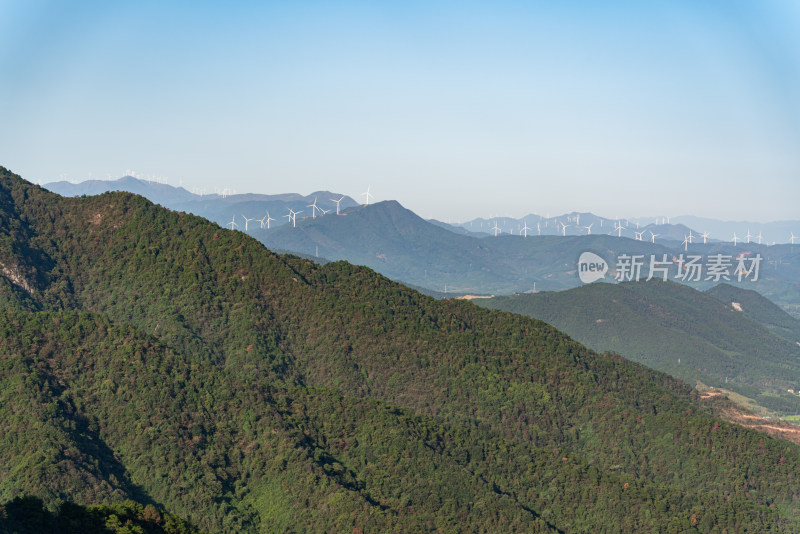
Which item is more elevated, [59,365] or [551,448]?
[59,365]

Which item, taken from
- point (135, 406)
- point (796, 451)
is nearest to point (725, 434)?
point (796, 451)

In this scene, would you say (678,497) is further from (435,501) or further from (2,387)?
(2,387)

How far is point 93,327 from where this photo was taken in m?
176

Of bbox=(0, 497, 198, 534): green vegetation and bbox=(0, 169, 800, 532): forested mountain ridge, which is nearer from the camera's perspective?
bbox=(0, 497, 198, 534): green vegetation

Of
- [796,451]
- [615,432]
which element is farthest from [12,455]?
[796,451]

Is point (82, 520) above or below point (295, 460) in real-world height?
above

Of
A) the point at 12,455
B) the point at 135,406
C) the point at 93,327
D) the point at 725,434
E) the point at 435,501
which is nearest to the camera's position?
the point at 12,455

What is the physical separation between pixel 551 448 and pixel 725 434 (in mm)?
40085

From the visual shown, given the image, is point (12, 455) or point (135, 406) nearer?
point (12, 455)

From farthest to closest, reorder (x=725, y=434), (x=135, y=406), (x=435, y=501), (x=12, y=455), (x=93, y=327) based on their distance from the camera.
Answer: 1. (x=725, y=434)
2. (x=93, y=327)
3. (x=135, y=406)
4. (x=435, y=501)
5. (x=12, y=455)

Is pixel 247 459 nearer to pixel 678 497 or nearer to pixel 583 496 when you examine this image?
pixel 583 496

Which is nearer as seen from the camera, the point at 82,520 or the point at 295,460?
the point at 82,520

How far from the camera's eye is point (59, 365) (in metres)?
165

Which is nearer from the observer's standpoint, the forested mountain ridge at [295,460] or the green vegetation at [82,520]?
the green vegetation at [82,520]
